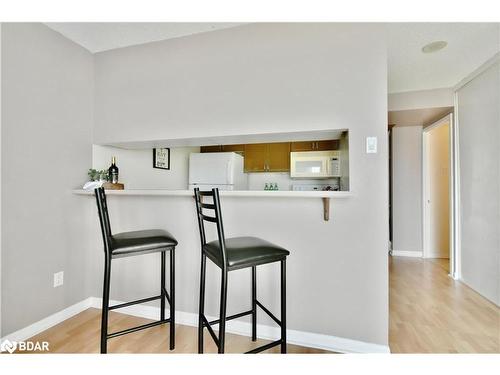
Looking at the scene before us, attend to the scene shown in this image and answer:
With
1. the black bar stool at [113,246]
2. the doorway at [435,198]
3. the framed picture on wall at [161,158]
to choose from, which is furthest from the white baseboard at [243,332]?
the doorway at [435,198]

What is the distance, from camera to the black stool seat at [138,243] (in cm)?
148

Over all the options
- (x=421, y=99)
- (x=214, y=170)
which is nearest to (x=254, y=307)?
(x=214, y=170)

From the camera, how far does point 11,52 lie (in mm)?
1768

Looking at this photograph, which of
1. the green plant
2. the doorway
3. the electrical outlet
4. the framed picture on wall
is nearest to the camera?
the electrical outlet

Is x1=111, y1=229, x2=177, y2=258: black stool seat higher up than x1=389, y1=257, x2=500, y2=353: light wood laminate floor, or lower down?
higher up

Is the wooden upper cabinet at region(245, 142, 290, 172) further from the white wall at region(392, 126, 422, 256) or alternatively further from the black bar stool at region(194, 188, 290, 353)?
the black bar stool at region(194, 188, 290, 353)

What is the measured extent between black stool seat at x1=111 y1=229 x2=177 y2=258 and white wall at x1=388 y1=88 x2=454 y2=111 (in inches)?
134

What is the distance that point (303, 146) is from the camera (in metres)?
3.90

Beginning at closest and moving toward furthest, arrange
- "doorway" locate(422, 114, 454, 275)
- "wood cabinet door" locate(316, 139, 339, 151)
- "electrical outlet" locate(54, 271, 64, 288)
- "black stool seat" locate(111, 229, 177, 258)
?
"black stool seat" locate(111, 229, 177, 258) → "electrical outlet" locate(54, 271, 64, 288) → "wood cabinet door" locate(316, 139, 339, 151) → "doorway" locate(422, 114, 454, 275)

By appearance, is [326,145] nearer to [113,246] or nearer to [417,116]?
[417,116]

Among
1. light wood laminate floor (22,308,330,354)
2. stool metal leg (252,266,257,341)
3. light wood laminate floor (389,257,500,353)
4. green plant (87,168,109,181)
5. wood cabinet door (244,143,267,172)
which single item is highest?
wood cabinet door (244,143,267,172)

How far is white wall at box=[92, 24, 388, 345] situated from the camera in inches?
66.6

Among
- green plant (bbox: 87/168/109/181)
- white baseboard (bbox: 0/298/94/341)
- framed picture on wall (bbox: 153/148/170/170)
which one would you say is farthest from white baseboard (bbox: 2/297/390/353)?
framed picture on wall (bbox: 153/148/170/170)

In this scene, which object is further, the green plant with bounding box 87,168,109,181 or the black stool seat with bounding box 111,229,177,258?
the green plant with bounding box 87,168,109,181
